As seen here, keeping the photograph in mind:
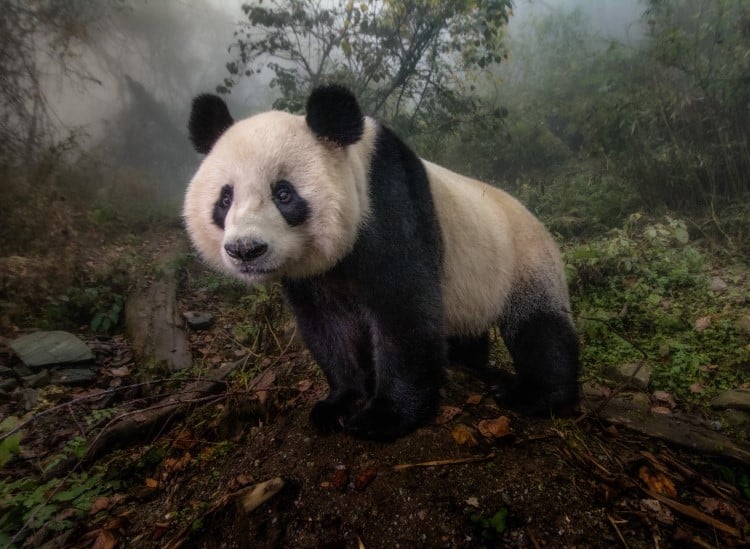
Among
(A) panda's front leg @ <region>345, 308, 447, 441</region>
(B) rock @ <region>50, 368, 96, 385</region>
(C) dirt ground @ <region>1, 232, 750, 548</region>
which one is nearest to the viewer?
(C) dirt ground @ <region>1, 232, 750, 548</region>

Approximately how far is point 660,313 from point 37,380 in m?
6.36

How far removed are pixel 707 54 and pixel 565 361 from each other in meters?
7.41

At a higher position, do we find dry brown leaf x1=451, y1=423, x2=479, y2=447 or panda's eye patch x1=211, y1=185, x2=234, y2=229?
panda's eye patch x1=211, y1=185, x2=234, y2=229

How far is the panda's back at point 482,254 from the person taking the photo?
2.68 meters

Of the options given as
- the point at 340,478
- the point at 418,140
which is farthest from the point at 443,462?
the point at 418,140

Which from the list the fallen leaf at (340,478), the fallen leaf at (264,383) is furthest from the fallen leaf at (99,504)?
the fallen leaf at (340,478)

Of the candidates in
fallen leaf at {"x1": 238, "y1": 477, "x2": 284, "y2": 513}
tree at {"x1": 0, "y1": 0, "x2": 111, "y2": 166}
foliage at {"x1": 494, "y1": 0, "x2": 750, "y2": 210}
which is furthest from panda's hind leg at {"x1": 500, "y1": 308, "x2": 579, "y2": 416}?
tree at {"x1": 0, "y1": 0, "x2": 111, "y2": 166}

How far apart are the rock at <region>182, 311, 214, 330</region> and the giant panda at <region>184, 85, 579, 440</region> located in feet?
11.0

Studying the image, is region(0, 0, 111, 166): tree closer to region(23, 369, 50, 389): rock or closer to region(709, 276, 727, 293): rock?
region(23, 369, 50, 389): rock

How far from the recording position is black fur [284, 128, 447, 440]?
2152 mm

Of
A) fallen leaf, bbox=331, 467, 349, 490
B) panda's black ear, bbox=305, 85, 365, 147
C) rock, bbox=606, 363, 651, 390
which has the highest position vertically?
panda's black ear, bbox=305, 85, 365, 147

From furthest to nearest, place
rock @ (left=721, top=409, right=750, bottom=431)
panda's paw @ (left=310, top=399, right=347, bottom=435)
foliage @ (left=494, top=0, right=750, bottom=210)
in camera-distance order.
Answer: foliage @ (left=494, top=0, right=750, bottom=210) → rock @ (left=721, top=409, right=750, bottom=431) → panda's paw @ (left=310, top=399, right=347, bottom=435)

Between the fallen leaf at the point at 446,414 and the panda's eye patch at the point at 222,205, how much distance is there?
167cm

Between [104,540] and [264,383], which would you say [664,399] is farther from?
[104,540]
